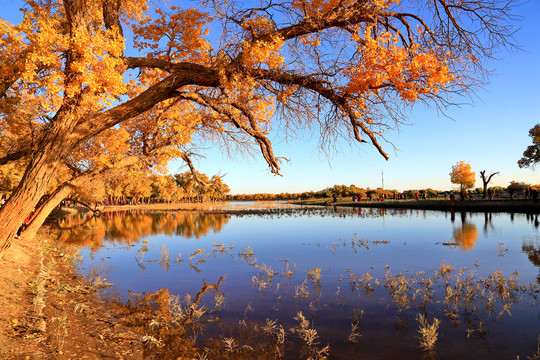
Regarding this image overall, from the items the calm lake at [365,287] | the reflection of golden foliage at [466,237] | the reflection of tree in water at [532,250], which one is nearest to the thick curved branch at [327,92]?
the calm lake at [365,287]

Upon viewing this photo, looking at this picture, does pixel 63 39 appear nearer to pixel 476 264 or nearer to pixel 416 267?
pixel 416 267

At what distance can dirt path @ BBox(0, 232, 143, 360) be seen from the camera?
→ 15.3 ft

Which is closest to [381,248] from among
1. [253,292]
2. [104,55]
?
[253,292]

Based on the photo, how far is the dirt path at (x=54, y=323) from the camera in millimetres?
4648

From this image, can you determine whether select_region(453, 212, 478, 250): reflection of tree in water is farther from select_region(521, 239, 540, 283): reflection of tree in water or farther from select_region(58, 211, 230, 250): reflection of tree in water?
select_region(58, 211, 230, 250): reflection of tree in water

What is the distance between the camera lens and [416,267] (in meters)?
11.4

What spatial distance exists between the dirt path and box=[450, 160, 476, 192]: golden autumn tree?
235 feet

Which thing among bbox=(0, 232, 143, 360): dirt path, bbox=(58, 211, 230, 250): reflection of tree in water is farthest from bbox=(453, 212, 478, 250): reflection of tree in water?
bbox=(58, 211, 230, 250): reflection of tree in water

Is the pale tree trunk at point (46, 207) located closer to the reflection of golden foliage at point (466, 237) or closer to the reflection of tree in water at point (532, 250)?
the reflection of golden foliage at point (466, 237)

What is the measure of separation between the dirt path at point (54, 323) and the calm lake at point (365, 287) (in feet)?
4.16

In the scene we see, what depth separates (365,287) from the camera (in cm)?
916

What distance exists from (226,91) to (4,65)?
17.1ft

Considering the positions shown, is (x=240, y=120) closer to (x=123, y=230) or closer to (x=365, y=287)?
(x=365, y=287)

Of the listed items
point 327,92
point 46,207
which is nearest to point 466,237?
point 327,92
